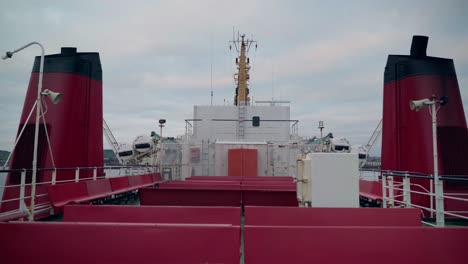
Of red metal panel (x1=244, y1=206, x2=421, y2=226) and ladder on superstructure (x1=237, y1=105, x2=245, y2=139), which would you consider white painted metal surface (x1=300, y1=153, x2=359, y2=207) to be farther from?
ladder on superstructure (x1=237, y1=105, x2=245, y2=139)

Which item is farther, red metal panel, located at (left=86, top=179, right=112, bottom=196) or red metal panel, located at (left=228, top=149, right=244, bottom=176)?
red metal panel, located at (left=228, top=149, right=244, bottom=176)

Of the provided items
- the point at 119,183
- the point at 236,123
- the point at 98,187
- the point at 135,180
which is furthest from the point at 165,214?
the point at 236,123

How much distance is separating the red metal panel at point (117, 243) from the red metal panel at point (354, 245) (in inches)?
14.3

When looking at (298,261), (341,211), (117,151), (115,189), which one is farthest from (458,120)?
(117,151)

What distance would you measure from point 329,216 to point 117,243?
3.22m

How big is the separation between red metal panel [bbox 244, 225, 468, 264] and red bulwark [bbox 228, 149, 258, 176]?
11.6 meters

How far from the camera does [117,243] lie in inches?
149

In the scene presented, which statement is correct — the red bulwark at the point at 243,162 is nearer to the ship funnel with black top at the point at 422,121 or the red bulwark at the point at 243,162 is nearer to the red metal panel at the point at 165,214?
the ship funnel with black top at the point at 422,121

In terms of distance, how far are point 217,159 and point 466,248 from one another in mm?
12807

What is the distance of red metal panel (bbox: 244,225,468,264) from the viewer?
12.3 ft

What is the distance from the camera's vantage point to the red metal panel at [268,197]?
863 centimetres

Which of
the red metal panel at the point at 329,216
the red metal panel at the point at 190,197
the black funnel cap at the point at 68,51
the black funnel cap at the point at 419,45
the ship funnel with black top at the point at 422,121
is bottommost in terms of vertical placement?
the red metal panel at the point at 190,197

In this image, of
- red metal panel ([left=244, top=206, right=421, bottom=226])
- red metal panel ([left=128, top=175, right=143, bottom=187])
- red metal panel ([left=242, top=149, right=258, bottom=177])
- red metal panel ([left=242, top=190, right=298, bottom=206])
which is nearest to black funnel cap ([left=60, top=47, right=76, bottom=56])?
red metal panel ([left=128, top=175, right=143, bottom=187])

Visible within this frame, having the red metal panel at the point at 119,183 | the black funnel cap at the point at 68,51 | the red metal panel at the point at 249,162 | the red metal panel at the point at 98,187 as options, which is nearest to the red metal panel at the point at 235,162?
the red metal panel at the point at 249,162
